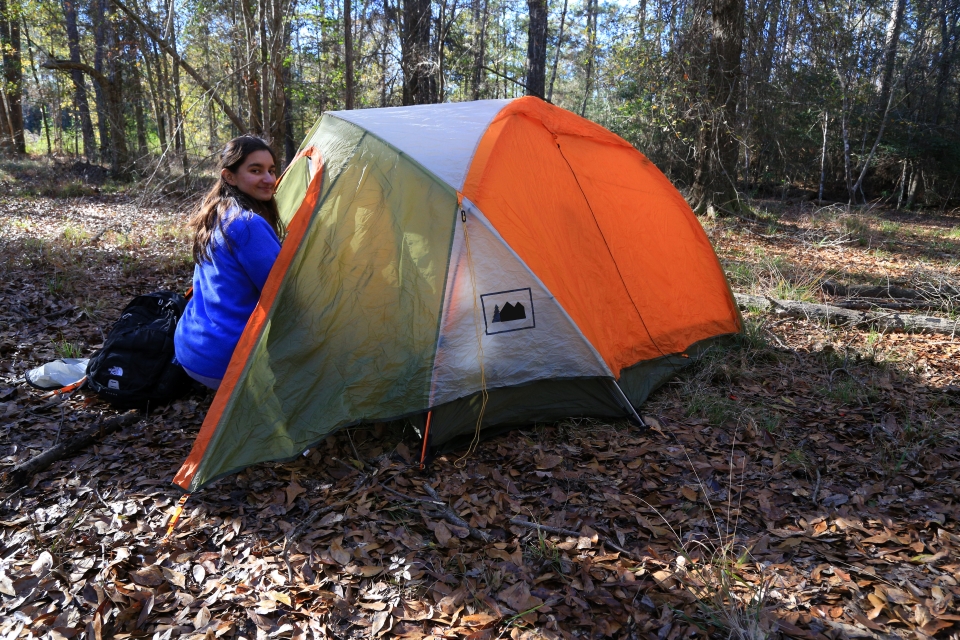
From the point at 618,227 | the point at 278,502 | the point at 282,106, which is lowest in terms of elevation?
the point at 278,502

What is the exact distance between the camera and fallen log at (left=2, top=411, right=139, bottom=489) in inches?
115

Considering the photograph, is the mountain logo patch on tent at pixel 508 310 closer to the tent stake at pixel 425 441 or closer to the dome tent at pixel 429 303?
the dome tent at pixel 429 303

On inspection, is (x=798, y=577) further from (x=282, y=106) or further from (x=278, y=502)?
(x=282, y=106)

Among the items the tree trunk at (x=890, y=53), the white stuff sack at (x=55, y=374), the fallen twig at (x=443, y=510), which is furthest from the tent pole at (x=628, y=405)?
the tree trunk at (x=890, y=53)

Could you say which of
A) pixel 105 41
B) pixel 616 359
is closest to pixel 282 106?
pixel 616 359

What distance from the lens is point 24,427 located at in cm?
342

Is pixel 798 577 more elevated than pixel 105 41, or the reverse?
pixel 105 41

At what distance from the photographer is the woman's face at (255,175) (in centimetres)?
319

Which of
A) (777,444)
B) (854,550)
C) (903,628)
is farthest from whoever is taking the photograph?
(777,444)

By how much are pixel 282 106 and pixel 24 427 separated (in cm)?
628

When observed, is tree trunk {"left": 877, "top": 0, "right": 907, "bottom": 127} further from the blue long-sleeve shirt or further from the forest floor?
the blue long-sleeve shirt

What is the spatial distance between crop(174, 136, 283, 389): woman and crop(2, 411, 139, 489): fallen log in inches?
25.9

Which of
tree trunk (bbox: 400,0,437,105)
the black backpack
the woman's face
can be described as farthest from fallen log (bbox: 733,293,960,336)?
tree trunk (bbox: 400,0,437,105)

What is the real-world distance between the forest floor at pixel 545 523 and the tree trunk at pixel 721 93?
5.12 metres
